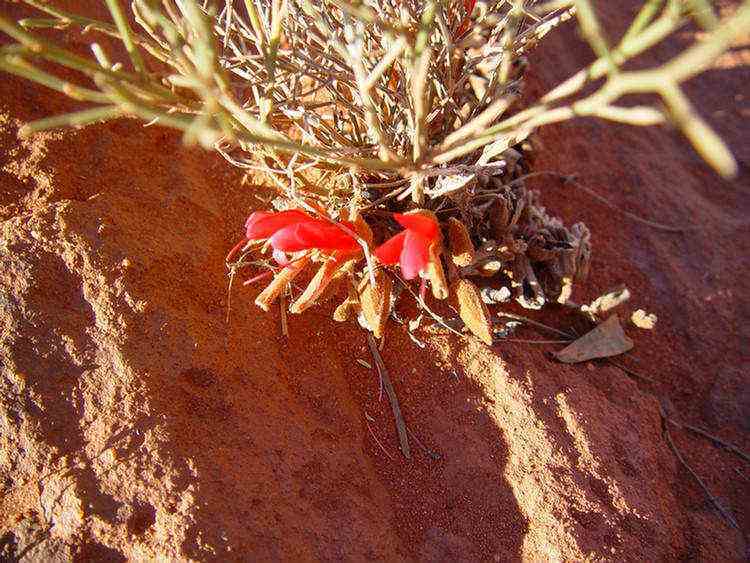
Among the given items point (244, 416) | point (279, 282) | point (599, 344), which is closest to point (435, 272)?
point (279, 282)

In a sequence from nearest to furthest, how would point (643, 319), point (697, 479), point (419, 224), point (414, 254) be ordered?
point (414, 254), point (419, 224), point (697, 479), point (643, 319)

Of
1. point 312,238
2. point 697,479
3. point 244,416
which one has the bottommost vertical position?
point 697,479

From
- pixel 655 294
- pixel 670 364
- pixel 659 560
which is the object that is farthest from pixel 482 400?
pixel 655 294

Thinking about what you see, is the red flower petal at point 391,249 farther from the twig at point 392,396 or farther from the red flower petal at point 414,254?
the twig at point 392,396

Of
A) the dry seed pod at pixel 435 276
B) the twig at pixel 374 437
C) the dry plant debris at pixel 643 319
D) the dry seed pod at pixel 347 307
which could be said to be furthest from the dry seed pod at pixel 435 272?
the dry plant debris at pixel 643 319

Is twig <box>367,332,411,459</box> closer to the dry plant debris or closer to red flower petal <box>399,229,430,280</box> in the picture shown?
red flower petal <box>399,229,430,280</box>

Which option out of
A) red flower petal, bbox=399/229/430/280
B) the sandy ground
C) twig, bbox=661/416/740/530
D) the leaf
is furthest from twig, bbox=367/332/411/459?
twig, bbox=661/416/740/530

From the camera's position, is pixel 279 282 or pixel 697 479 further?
pixel 697 479

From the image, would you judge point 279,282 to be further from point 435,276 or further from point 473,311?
point 473,311
